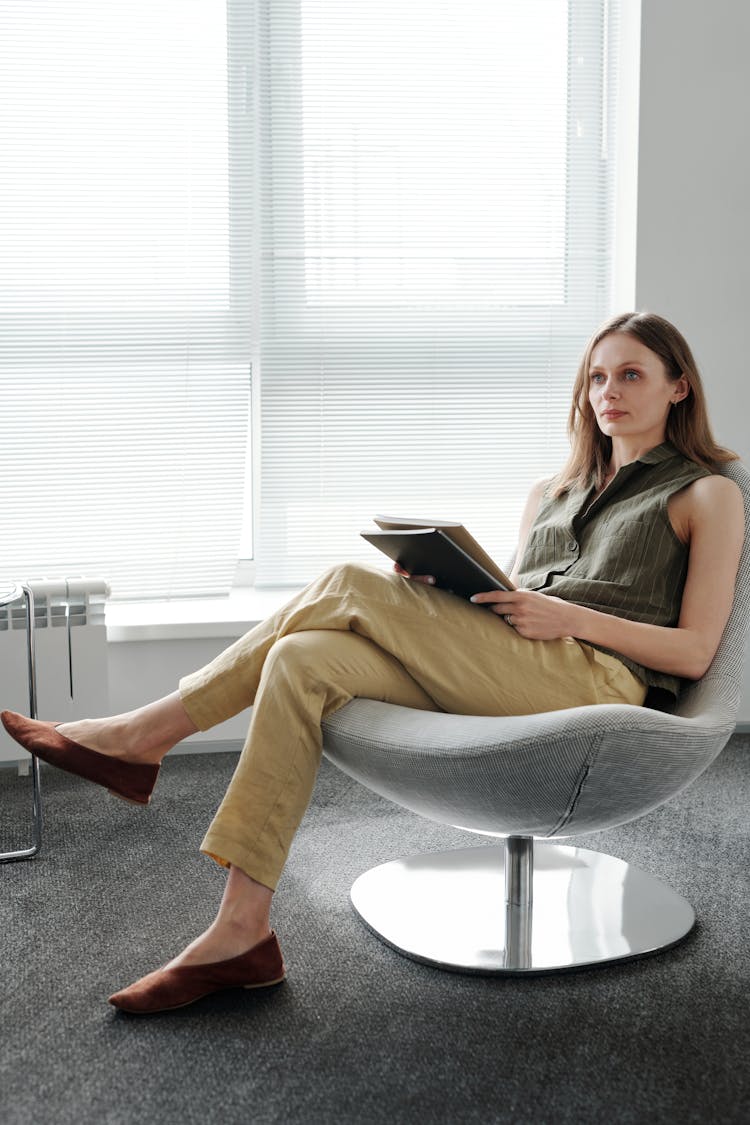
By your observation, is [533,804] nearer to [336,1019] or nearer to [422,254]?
[336,1019]

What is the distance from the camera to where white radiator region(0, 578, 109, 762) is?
9.70 ft

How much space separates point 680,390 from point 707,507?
28 cm

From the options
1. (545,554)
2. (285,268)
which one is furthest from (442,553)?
(285,268)

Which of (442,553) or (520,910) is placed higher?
(442,553)

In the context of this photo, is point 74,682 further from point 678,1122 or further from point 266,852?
point 678,1122

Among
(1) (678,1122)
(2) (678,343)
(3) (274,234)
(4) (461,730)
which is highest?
(3) (274,234)

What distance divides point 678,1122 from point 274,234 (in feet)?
8.55

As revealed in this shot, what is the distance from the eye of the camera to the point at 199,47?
10.5 feet

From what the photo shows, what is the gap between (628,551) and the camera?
81.9 inches

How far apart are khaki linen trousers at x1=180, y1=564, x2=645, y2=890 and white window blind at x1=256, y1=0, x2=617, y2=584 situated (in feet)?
4.72

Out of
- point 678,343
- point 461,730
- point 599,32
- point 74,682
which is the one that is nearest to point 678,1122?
point 461,730

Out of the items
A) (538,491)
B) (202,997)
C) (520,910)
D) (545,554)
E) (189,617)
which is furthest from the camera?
(189,617)

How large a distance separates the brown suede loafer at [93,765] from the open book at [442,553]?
60 cm

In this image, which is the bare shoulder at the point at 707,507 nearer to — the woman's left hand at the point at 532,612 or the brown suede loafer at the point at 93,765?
the woman's left hand at the point at 532,612
